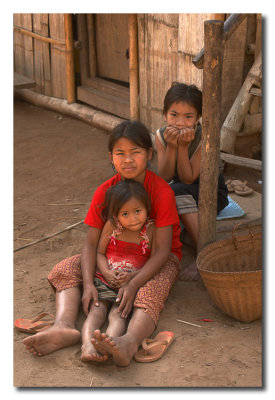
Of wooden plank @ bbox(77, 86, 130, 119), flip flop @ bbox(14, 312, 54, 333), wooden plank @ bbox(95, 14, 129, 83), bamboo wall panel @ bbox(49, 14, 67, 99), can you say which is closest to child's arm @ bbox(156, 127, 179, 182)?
flip flop @ bbox(14, 312, 54, 333)

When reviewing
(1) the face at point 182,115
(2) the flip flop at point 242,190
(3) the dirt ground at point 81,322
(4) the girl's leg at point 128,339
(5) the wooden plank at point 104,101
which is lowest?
(3) the dirt ground at point 81,322

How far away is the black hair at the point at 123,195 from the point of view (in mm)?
2869

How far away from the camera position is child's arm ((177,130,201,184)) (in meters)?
3.26

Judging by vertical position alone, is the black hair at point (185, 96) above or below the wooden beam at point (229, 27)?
below

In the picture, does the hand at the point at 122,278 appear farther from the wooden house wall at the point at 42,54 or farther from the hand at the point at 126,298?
the wooden house wall at the point at 42,54

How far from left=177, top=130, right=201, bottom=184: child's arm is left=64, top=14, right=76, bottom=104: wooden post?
3924 mm

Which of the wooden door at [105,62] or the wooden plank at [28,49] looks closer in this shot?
the wooden door at [105,62]

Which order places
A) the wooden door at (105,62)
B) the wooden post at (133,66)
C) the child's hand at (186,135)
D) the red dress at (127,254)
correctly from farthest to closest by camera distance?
the wooden door at (105,62) < the wooden post at (133,66) < the child's hand at (186,135) < the red dress at (127,254)

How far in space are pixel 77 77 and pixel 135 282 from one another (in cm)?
524

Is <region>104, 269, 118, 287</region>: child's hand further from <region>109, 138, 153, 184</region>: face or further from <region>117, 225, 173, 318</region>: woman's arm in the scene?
<region>109, 138, 153, 184</region>: face

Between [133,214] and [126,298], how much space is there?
0.43 metres

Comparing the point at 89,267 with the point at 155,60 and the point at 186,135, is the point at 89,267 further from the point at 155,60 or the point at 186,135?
the point at 155,60

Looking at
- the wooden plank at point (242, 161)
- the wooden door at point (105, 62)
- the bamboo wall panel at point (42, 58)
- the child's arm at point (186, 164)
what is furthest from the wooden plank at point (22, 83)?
the child's arm at point (186, 164)

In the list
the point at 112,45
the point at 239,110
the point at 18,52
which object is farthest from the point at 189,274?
the point at 18,52
